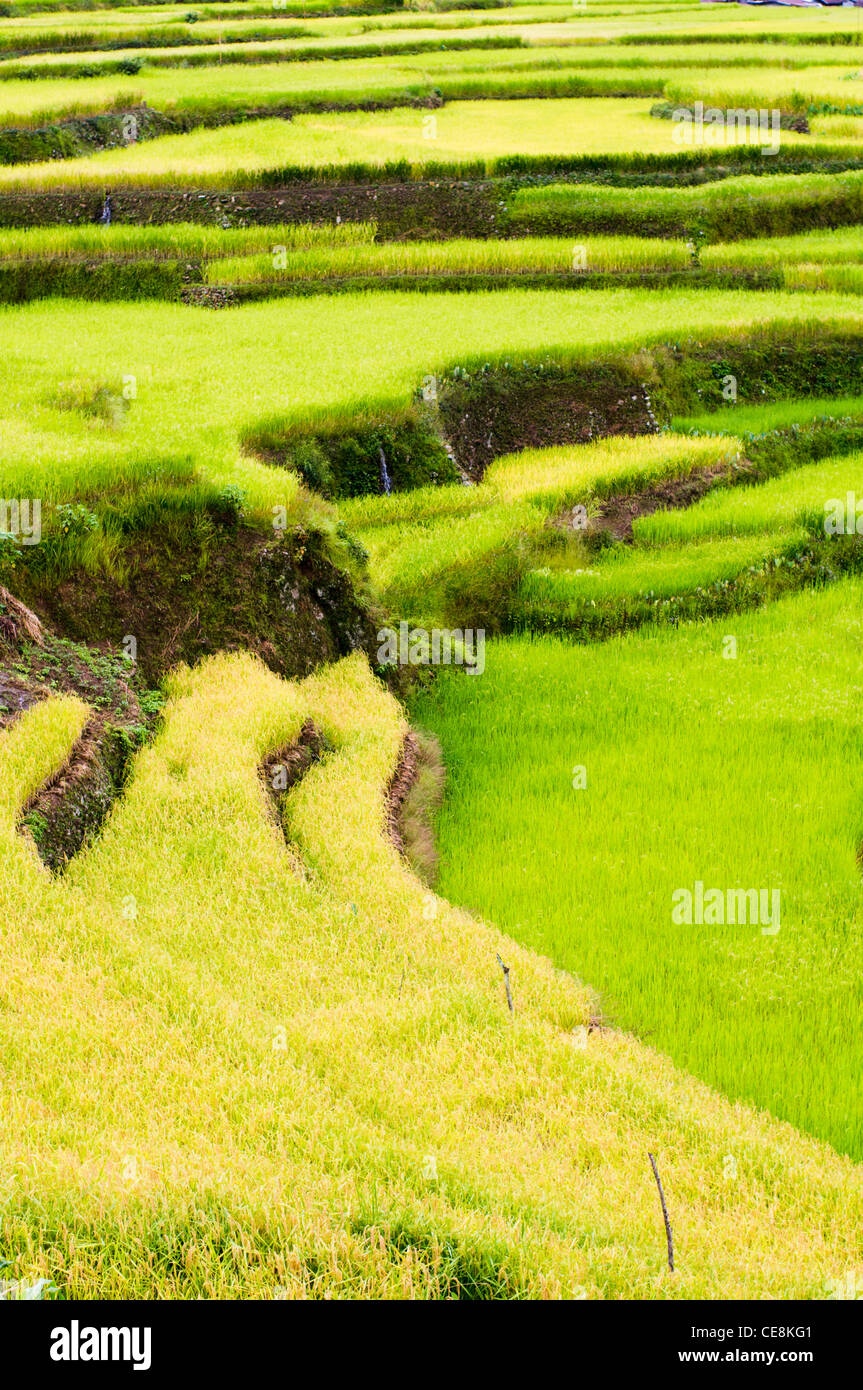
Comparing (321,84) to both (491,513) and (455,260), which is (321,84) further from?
(491,513)

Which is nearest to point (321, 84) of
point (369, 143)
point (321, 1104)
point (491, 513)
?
point (369, 143)

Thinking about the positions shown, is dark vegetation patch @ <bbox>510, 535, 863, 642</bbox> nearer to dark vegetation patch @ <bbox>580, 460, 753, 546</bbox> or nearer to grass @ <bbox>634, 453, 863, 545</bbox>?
grass @ <bbox>634, 453, 863, 545</bbox>

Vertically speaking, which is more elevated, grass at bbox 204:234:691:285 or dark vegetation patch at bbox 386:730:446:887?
grass at bbox 204:234:691:285

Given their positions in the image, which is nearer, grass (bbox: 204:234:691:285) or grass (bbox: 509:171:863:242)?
grass (bbox: 204:234:691:285)

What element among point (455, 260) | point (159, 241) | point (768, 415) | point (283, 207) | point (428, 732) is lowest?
point (428, 732)

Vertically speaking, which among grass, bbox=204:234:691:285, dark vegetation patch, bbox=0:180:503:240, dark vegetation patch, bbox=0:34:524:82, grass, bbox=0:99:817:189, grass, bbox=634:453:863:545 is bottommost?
grass, bbox=634:453:863:545

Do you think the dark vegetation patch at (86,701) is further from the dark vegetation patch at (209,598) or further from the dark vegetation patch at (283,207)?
the dark vegetation patch at (283,207)

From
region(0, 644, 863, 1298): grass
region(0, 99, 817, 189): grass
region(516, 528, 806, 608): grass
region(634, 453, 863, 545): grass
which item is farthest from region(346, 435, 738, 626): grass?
region(0, 99, 817, 189): grass
